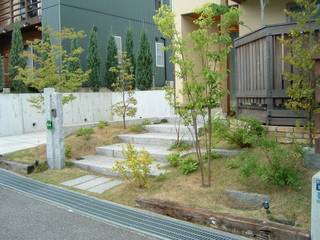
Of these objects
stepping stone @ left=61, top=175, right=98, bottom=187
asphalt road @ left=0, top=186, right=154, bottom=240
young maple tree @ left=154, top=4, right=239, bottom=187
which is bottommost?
asphalt road @ left=0, top=186, right=154, bottom=240

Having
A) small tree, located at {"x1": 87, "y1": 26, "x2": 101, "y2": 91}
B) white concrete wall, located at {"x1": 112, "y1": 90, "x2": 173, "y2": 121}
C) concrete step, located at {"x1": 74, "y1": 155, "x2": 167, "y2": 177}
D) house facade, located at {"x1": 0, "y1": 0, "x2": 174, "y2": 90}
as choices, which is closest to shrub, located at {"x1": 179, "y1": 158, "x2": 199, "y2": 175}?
concrete step, located at {"x1": 74, "y1": 155, "x2": 167, "y2": 177}

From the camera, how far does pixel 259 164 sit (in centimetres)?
538

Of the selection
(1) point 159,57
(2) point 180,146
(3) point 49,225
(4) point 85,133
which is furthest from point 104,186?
(1) point 159,57

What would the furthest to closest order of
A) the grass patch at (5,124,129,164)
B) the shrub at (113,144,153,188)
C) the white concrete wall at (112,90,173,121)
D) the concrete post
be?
the white concrete wall at (112,90,173,121)
the grass patch at (5,124,129,164)
the shrub at (113,144,153,188)
the concrete post

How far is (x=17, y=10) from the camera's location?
19.1 m

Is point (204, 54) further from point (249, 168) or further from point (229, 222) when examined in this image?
point (229, 222)

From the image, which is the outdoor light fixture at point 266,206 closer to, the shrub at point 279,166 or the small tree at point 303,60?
the shrub at point 279,166

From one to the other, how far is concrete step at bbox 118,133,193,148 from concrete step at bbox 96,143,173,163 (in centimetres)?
15

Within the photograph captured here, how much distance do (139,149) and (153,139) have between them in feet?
1.55

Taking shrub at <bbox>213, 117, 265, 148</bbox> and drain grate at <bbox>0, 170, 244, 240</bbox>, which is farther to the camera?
shrub at <bbox>213, 117, 265, 148</bbox>

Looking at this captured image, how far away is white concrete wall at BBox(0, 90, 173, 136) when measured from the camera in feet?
41.2

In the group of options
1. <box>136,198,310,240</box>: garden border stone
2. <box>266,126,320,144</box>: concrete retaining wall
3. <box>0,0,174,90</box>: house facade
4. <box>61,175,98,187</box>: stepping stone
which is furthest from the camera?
<box>0,0,174,90</box>: house facade

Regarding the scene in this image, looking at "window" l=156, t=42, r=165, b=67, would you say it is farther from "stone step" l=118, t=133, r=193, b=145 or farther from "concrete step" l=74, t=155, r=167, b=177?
"concrete step" l=74, t=155, r=167, b=177

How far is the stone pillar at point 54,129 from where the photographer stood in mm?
7676
